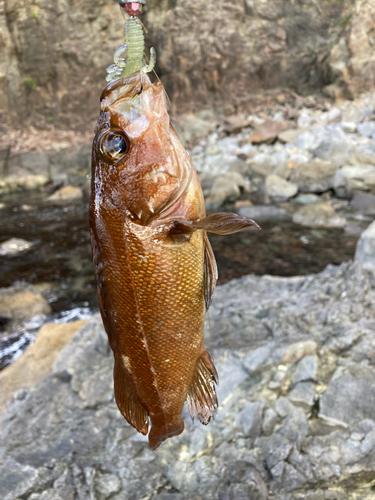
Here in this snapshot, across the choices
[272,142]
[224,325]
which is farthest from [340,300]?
[272,142]

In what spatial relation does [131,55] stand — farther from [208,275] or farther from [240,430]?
[240,430]

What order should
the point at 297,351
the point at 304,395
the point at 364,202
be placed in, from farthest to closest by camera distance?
1. the point at 364,202
2. the point at 297,351
3. the point at 304,395

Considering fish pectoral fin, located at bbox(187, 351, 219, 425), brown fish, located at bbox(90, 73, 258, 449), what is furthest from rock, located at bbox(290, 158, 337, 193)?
brown fish, located at bbox(90, 73, 258, 449)

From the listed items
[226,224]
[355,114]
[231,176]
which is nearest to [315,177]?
[231,176]

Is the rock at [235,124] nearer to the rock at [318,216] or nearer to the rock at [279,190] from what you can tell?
the rock at [279,190]

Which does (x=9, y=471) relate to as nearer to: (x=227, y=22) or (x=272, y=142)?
(x=272, y=142)
